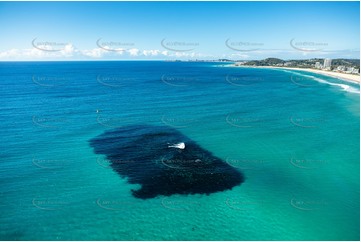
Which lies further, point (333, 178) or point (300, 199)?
point (333, 178)

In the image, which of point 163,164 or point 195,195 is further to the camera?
point 163,164

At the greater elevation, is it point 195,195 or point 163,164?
point 163,164

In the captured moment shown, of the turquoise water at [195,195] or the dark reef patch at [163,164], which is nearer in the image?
the turquoise water at [195,195]

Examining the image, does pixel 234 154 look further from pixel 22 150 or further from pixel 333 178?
pixel 22 150

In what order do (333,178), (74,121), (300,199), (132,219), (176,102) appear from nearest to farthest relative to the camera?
1. (132,219)
2. (300,199)
3. (333,178)
4. (74,121)
5. (176,102)

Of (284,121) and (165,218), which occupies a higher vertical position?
(284,121)

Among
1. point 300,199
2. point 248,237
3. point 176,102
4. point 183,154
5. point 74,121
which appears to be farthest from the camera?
point 176,102

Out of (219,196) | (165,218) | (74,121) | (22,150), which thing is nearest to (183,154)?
(219,196)

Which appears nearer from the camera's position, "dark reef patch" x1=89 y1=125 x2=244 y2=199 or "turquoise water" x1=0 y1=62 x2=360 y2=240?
"turquoise water" x1=0 y1=62 x2=360 y2=240
